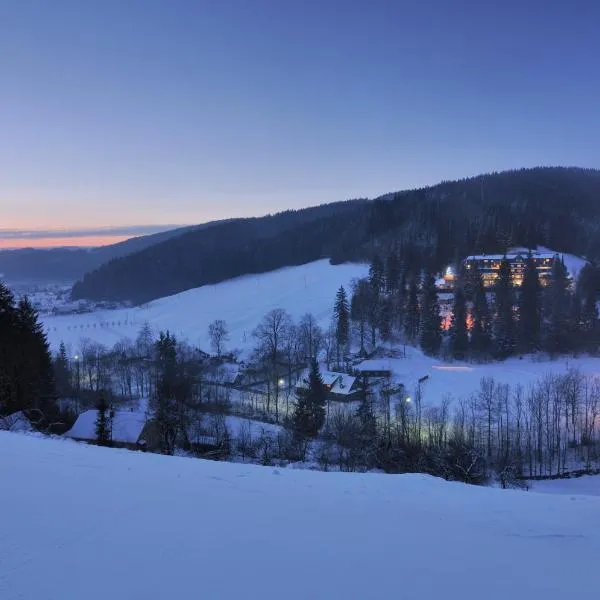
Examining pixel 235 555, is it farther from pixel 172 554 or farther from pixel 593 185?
pixel 593 185

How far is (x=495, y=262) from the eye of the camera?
73.4m

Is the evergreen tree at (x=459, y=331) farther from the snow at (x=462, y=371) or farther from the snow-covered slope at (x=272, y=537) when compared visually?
the snow-covered slope at (x=272, y=537)

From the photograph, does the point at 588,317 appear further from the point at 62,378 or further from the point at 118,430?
the point at 62,378

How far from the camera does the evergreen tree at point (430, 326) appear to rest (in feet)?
170

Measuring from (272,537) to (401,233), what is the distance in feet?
326

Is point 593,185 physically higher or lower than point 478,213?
higher

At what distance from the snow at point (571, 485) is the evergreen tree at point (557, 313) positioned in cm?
2826

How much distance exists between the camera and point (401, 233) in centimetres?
9981

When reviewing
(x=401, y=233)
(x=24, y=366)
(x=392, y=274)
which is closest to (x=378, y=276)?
(x=392, y=274)

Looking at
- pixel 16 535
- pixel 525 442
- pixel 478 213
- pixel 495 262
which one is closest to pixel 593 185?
pixel 478 213

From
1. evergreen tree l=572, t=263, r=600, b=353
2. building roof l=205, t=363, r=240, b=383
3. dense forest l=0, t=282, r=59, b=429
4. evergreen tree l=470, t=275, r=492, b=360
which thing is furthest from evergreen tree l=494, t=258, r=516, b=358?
dense forest l=0, t=282, r=59, b=429

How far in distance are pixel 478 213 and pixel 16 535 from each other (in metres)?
114

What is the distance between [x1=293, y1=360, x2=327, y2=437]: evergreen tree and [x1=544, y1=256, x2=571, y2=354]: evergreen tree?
102 ft

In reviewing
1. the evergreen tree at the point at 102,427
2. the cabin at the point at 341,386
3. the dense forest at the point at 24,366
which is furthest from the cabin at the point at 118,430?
the cabin at the point at 341,386
